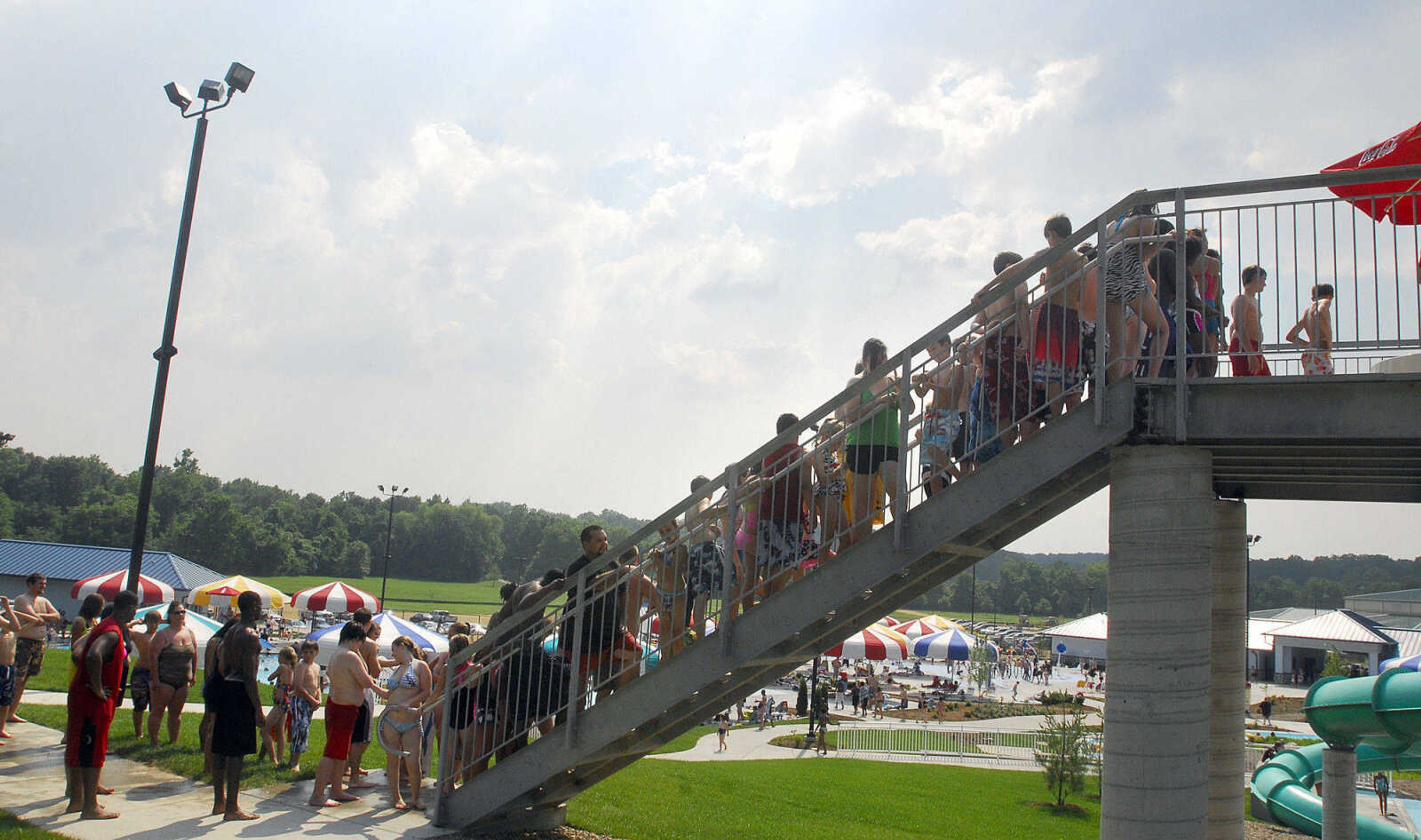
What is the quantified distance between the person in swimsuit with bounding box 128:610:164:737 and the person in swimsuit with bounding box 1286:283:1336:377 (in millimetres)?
11788

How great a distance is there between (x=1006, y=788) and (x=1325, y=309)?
18.4m

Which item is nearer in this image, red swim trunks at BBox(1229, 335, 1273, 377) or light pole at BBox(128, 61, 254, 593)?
red swim trunks at BBox(1229, 335, 1273, 377)

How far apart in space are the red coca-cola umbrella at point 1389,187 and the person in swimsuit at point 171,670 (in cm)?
1184

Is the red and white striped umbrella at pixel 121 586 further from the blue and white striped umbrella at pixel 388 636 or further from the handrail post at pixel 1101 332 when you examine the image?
the handrail post at pixel 1101 332

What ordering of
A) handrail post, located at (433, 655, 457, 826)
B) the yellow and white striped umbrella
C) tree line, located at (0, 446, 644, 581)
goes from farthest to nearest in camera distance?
tree line, located at (0, 446, 644, 581) → the yellow and white striped umbrella → handrail post, located at (433, 655, 457, 826)

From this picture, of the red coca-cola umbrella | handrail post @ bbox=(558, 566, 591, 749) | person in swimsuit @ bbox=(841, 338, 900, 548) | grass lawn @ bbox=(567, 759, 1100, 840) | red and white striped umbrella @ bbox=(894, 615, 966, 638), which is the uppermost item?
the red coca-cola umbrella

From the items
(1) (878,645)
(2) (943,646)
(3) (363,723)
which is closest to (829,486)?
(3) (363,723)

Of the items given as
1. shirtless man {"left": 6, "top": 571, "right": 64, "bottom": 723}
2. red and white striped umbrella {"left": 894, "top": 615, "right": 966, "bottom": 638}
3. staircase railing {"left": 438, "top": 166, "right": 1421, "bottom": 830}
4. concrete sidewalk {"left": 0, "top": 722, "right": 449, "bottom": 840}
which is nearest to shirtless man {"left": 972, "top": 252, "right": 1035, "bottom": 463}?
staircase railing {"left": 438, "top": 166, "right": 1421, "bottom": 830}

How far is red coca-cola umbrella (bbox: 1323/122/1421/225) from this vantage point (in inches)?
245

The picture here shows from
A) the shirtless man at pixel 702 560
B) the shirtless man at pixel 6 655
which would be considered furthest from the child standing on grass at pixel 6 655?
the shirtless man at pixel 702 560

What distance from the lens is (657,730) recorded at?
27.3 feet

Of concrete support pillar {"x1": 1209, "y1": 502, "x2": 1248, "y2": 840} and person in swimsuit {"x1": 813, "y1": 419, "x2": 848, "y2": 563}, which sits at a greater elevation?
person in swimsuit {"x1": 813, "y1": 419, "x2": 848, "y2": 563}

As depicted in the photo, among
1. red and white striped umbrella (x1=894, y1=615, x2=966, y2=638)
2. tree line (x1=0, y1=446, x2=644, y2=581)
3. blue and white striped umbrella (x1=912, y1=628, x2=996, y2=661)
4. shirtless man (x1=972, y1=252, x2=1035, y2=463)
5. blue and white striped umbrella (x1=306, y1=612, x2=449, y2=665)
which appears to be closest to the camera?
shirtless man (x1=972, y1=252, x2=1035, y2=463)

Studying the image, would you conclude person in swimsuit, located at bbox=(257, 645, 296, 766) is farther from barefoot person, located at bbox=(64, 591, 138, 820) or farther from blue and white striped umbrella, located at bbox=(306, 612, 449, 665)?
blue and white striped umbrella, located at bbox=(306, 612, 449, 665)
